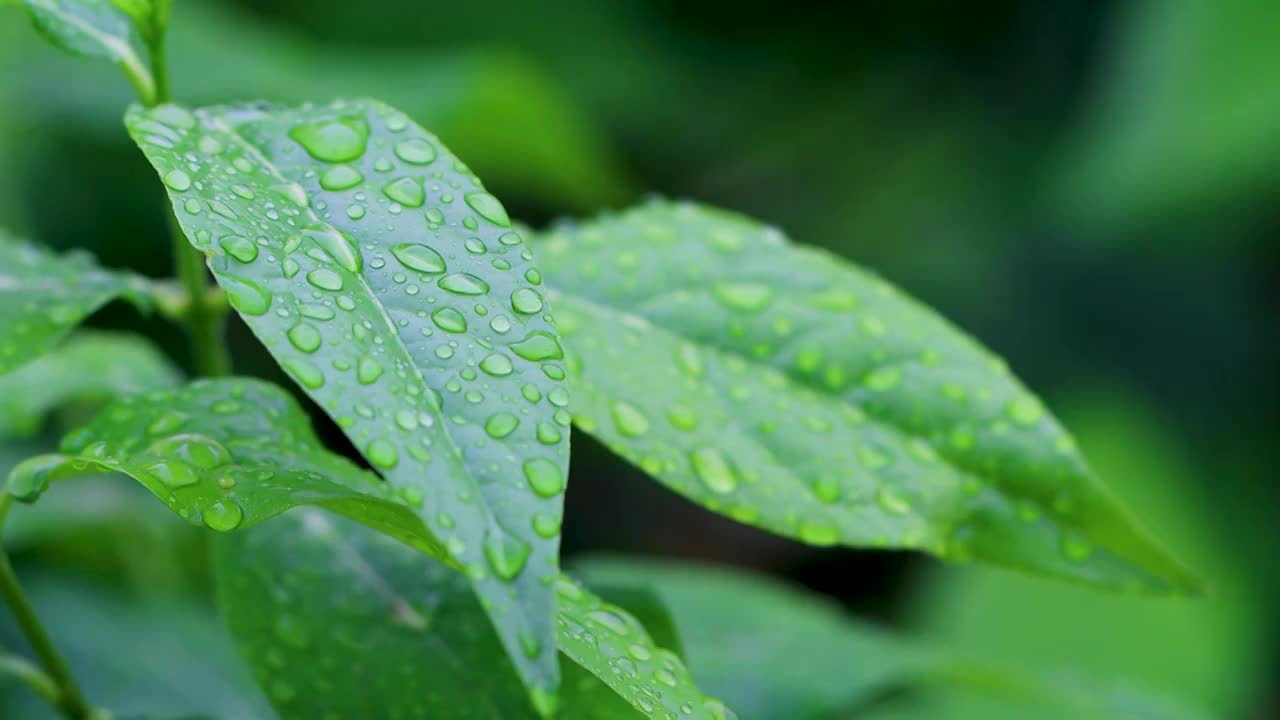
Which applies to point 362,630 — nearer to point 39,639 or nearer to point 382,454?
point 39,639

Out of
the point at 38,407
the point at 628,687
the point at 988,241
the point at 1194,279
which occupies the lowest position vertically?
the point at 38,407

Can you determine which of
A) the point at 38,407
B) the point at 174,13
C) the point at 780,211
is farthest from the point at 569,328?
the point at 780,211

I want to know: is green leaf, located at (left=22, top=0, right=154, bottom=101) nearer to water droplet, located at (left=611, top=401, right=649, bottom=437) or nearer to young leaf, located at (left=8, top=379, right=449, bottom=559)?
young leaf, located at (left=8, top=379, right=449, bottom=559)

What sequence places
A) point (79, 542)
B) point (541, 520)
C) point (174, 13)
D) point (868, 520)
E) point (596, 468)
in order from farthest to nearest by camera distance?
point (596, 468) < point (174, 13) < point (79, 542) < point (868, 520) < point (541, 520)

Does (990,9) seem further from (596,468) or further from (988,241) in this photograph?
(596,468)

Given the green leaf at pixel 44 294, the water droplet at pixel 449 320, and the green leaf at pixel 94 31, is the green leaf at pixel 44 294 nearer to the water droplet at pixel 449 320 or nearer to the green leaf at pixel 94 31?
the green leaf at pixel 94 31

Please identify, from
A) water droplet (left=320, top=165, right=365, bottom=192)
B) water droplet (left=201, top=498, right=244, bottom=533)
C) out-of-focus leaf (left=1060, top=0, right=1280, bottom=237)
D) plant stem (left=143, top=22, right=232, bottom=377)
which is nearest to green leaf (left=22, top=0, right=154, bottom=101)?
plant stem (left=143, top=22, right=232, bottom=377)

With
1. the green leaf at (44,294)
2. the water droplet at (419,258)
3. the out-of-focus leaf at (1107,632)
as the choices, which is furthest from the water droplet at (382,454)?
the out-of-focus leaf at (1107,632)
